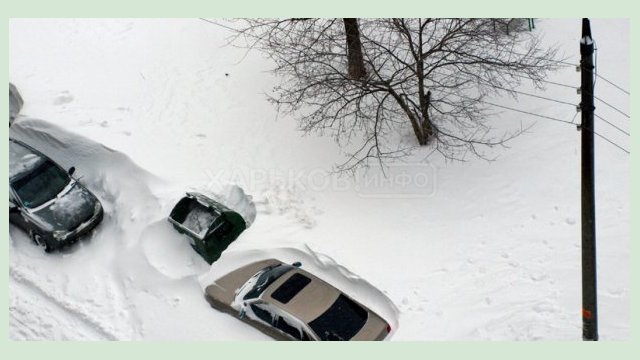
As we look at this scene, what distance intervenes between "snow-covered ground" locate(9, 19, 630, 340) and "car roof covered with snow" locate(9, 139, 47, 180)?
2.46ft

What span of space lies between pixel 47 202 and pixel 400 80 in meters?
7.32

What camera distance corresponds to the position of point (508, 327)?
10.9m

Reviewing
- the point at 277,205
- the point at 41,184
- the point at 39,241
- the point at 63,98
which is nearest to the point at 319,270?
the point at 277,205

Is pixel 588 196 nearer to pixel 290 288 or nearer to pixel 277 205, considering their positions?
pixel 290 288

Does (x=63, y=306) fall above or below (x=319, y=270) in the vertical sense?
below

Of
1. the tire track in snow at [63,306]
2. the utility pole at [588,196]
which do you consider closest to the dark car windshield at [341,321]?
the utility pole at [588,196]

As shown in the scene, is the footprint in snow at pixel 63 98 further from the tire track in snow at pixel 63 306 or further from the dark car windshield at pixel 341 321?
the dark car windshield at pixel 341 321

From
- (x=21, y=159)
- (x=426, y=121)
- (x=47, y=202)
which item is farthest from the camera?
(x=426, y=121)

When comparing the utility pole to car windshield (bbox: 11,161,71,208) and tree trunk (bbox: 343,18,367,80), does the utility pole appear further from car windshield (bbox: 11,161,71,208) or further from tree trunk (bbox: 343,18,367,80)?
car windshield (bbox: 11,161,71,208)

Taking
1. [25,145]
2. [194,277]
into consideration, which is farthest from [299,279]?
[25,145]

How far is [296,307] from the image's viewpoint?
35.2ft

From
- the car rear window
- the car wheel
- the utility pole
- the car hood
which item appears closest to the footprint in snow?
the car hood

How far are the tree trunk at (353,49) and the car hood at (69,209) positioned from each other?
5.82 meters

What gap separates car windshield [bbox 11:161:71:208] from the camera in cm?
1296
